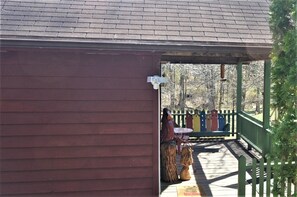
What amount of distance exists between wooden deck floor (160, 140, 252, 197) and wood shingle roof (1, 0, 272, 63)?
8.36ft

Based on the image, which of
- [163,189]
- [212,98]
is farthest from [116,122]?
[212,98]

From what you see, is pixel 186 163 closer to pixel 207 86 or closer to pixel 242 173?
pixel 242 173

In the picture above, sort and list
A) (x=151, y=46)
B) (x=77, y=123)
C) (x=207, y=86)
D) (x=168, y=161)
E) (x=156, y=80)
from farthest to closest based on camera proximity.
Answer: (x=207, y=86) → (x=168, y=161) → (x=77, y=123) → (x=156, y=80) → (x=151, y=46)

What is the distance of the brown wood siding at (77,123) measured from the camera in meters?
4.68

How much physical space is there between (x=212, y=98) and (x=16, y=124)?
13.6m

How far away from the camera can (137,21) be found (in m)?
5.14

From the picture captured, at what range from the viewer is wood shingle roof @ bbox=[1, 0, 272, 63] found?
4.66 metres

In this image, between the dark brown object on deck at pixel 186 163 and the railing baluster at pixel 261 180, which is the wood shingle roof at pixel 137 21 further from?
the dark brown object on deck at pixel 186 163

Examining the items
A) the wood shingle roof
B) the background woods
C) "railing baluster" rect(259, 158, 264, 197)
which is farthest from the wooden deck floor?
the background woods

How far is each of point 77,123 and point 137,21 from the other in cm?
193

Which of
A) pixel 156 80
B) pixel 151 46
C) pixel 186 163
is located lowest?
pixel 186 163

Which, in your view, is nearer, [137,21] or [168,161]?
[137,21]

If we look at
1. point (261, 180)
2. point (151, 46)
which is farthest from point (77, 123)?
point (261, 180)

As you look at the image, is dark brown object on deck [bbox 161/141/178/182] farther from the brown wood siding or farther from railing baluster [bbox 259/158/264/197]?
railing baluster [bbox 259/158/264/197]
